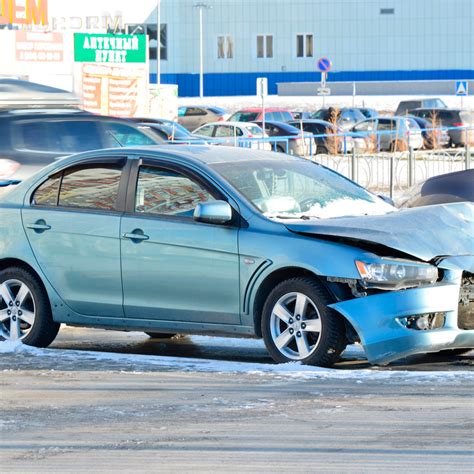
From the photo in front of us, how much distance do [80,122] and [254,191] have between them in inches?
253

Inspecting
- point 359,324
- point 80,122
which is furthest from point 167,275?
point 80,122

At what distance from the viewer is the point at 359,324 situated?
300 inches

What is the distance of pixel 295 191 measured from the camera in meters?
8.66

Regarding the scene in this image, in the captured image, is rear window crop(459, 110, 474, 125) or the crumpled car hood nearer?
the crumpled car hood

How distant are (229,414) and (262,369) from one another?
Result: 1272 millimetres

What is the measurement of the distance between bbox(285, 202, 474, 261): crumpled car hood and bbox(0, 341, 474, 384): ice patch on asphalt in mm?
800

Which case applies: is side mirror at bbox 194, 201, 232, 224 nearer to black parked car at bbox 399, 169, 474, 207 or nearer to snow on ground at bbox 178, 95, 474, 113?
black parked car at bbox 399, 169, 474, 207

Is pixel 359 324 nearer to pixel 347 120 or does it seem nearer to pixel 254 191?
pixel 254 191

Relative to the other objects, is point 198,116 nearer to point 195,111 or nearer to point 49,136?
point 195,111

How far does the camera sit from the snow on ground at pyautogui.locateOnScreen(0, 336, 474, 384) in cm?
732

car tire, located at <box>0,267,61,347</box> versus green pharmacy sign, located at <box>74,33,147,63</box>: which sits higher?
green pharmacy sign, located at <box>74,33,147,63</box>

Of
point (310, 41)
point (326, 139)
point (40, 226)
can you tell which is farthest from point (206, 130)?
point (310, 41)

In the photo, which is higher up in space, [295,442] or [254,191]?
[254,191]

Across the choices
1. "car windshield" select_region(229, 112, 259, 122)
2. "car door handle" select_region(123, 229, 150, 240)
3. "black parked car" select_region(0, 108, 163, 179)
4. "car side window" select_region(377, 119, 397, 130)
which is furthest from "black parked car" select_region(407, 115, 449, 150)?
"car door handle" select_region(123, 229, 150, 240)
